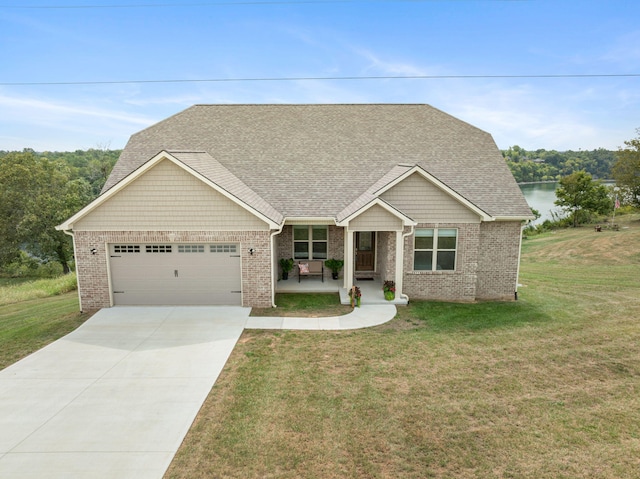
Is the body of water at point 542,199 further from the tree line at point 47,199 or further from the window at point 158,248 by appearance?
the window at point 158,248

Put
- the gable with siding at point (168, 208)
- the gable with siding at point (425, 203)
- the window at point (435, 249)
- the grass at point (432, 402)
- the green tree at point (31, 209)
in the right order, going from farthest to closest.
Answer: the green tree at point (31, 209), the window at point (435, 249), the gable with siding at point (425, 203), the gable with siding at point (168, 208), the grass at point (432, 402)

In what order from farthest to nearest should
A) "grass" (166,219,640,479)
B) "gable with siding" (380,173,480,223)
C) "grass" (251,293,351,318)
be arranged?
"gable with siding" (380,173,480,223) < "grass" (251,293,351,318) < "grass" (166,219,640,479)

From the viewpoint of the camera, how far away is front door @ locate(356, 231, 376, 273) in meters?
16.4

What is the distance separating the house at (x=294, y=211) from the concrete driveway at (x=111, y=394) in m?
1.75

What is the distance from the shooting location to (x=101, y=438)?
644 centimetres

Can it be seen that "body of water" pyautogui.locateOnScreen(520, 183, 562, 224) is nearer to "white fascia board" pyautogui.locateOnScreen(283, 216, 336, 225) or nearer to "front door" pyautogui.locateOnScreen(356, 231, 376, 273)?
"front door" pyautogui.locateOnScreen(356, 231, 376, 273)

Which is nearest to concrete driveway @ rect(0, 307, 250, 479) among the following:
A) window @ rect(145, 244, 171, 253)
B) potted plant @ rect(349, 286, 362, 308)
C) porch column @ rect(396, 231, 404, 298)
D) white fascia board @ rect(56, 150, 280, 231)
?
window @ rect(145, 244, 171, 253)

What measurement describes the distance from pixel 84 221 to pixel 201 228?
382cm

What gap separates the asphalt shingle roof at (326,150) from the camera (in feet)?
49.4

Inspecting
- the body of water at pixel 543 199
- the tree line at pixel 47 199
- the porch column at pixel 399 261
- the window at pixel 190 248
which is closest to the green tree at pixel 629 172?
the tree line at pixel 47 199

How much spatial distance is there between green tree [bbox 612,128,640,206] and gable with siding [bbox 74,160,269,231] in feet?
134

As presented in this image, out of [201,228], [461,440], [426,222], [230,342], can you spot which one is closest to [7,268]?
[201,228]

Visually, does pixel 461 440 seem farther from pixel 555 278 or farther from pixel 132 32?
pixel 132 32

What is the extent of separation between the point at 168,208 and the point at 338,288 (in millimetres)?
6930
